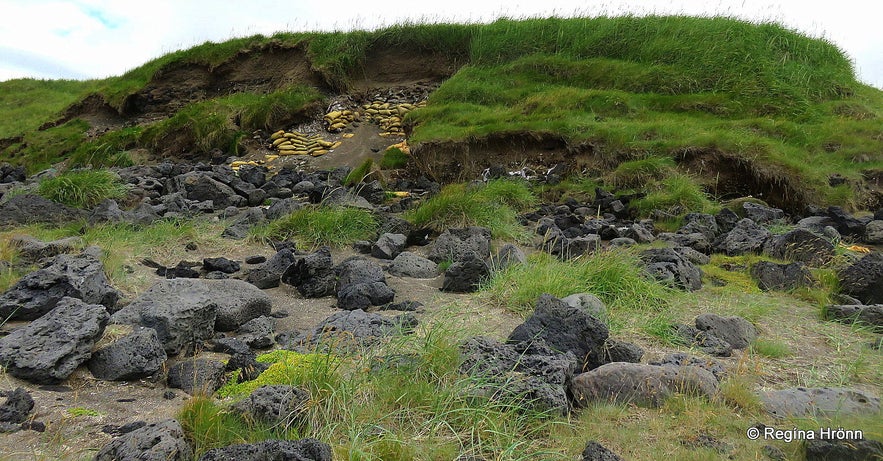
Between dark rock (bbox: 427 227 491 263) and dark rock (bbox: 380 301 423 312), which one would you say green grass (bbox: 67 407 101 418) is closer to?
dark rock (bbox: 380 301 423 312)

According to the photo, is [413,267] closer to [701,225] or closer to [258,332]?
[258,332]

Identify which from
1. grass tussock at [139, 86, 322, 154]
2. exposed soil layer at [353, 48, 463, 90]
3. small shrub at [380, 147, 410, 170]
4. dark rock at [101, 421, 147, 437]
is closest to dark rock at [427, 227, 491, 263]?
dark rock at [101, 421, 147, 437]

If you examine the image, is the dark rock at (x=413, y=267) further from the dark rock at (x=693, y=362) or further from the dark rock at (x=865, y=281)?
the dark rock at (x=865, y=281)

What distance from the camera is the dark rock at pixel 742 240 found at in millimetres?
6320

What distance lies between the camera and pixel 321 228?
666cm

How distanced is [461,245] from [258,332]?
8.19ft

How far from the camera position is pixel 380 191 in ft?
30.0

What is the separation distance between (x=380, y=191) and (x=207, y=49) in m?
11.3

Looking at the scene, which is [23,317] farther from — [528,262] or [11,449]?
[528,262]

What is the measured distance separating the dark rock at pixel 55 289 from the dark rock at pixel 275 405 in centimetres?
199

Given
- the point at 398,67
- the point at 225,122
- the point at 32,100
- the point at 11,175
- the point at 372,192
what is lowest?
the point at 11,175

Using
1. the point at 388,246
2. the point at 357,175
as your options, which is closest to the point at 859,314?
the point at 388,246

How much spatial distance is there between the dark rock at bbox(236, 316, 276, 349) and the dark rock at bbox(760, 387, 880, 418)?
2617mm

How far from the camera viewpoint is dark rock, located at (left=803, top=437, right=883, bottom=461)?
2.27 meters
